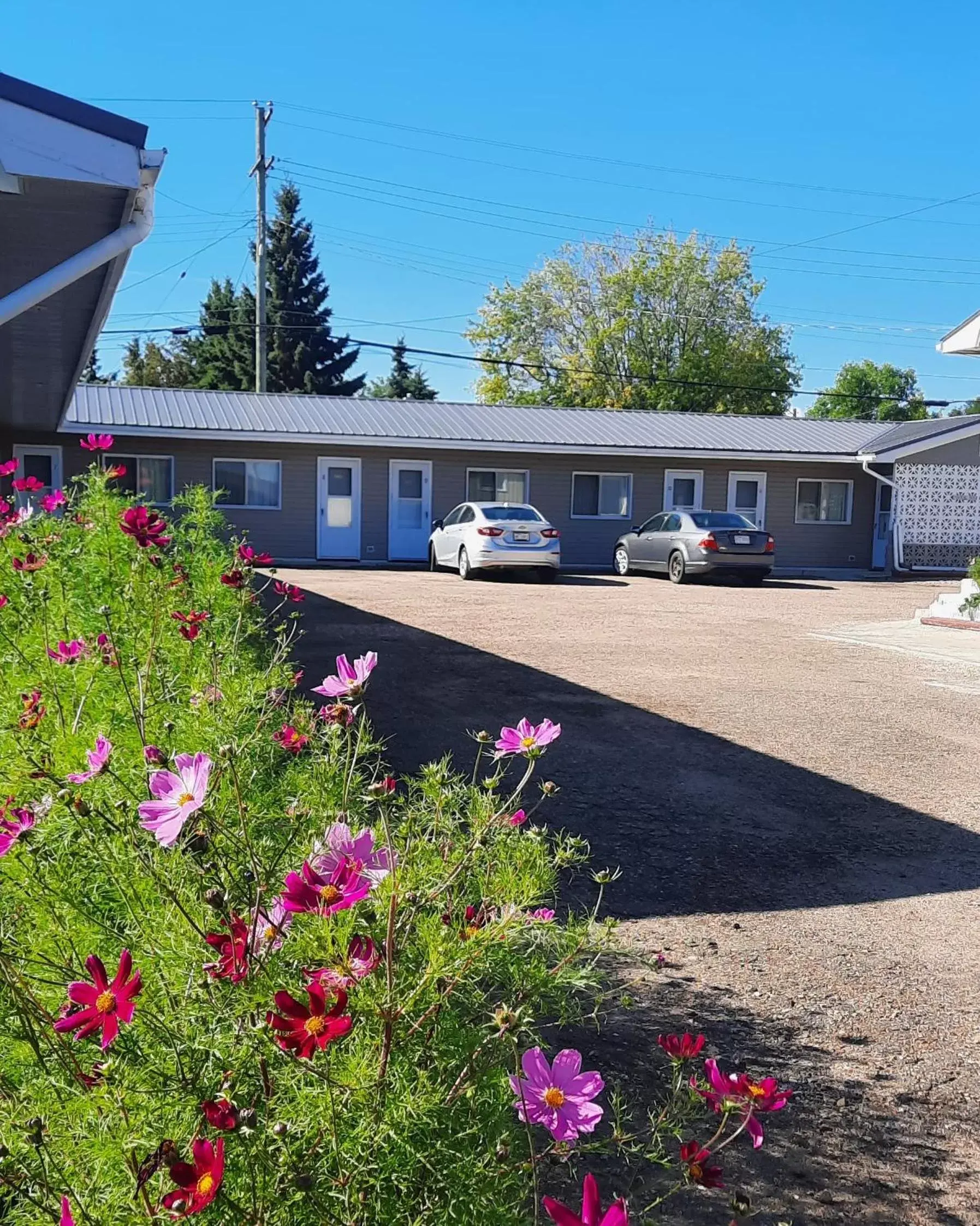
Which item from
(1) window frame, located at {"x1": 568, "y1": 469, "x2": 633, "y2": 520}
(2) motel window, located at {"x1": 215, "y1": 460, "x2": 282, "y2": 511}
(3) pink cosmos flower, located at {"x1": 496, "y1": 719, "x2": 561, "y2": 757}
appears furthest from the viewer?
(1) window frame, located at {"x1": 568, "y1": 469, "x2": 633, "y2": 520}

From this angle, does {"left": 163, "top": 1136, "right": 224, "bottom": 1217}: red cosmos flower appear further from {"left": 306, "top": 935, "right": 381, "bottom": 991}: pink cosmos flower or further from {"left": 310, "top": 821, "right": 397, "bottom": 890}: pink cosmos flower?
{"left": 310, "top": 821, "right": 397, "bottom": 890}: pink cosmos flower

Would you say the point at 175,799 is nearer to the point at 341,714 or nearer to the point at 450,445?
the point at 341,714

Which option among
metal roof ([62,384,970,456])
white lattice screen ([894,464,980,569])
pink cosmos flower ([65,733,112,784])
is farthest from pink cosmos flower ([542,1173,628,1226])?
white lattice screen ([894,464,980,569])

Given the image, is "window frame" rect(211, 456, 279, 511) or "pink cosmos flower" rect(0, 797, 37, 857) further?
"window frame" rect(211, 456, 279, 511)

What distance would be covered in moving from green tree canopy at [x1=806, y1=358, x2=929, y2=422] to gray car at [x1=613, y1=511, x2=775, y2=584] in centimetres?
6379

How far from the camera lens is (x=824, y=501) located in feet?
91.9

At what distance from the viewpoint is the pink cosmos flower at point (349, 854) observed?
5.65ft

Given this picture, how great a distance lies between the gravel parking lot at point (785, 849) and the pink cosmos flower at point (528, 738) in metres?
0.52

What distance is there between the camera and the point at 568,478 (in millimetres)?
26484

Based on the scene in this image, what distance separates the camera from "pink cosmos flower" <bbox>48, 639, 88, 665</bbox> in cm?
315

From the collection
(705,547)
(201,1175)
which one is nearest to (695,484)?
(705,547)

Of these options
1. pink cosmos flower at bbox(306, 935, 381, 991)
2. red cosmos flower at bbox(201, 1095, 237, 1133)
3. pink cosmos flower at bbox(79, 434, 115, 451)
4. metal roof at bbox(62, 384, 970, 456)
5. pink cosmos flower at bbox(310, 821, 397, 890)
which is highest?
metal roof at bbox(62, 384, 970, 456)

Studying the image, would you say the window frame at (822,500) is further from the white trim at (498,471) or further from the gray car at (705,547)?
the white trim at (498,471)

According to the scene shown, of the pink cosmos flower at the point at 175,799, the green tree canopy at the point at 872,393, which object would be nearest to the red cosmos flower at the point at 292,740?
the pink cosmos flower at the point at 175,799
